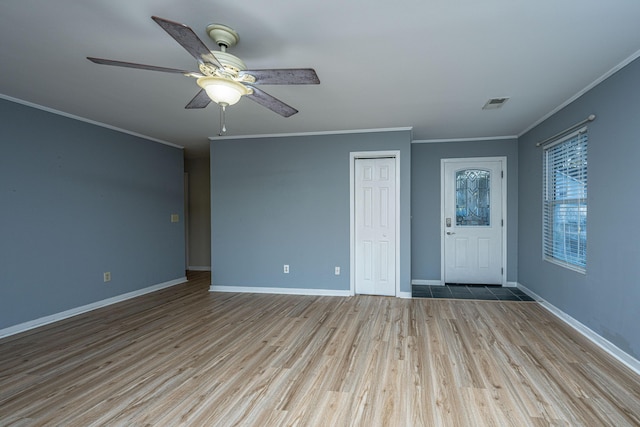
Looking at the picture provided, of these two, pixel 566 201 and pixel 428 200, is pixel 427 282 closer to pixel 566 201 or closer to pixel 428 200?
pixel 428 200

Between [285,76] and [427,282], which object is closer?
[285,76]

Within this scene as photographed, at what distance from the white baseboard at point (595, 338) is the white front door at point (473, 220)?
106cm

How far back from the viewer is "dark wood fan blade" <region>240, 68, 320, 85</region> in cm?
191

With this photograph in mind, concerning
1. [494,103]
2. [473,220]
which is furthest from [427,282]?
[494,103]

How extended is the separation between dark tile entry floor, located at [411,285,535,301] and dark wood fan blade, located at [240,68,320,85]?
3.58 meters

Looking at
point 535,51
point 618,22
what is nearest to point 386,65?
point 535,51

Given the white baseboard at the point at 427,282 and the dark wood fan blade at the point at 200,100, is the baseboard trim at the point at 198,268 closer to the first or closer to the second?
the white baseboard at the point at 427,282

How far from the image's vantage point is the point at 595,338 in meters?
2.85

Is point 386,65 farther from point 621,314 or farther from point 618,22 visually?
point 621,314

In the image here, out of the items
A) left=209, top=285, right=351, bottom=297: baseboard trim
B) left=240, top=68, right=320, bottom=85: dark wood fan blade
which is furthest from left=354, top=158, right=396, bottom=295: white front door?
left=240, top=68, right=320, bottom=85: dark wood fan blade

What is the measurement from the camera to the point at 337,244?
4.64 m

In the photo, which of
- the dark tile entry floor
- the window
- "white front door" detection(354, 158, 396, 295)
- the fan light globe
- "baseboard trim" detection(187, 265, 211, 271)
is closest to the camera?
the fan light globe

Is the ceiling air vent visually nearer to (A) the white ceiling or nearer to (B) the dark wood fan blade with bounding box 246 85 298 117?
(A) the white ceiling

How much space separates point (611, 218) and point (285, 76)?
297 centimetres
